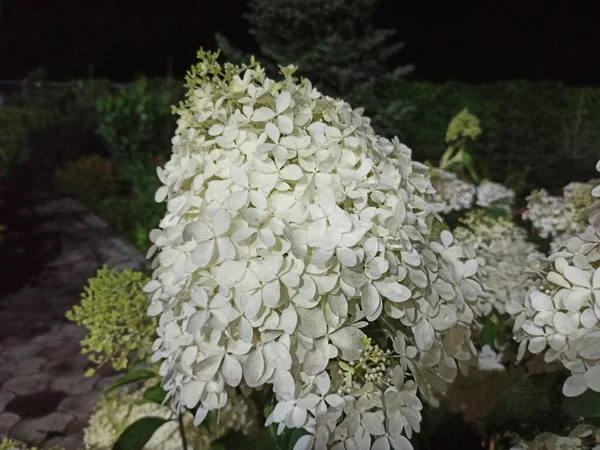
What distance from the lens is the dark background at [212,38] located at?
1198 millimetres

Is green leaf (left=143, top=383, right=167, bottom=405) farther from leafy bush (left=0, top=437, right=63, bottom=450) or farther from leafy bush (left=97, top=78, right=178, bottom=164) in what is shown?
leafy bush (left=97, top=78, right=178, bottom=164)

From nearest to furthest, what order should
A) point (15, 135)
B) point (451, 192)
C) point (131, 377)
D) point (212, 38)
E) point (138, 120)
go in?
point (131, 377) < point (451, 192) < point (15, 135) < point (212, 38) < point (138, 120)

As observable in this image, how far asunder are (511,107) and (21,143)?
110 cm

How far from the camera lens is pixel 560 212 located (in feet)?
3.30

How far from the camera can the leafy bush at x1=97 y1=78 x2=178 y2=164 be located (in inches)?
64.0

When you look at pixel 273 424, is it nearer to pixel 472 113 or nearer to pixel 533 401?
pixel 533 401

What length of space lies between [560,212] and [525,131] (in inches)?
11.2

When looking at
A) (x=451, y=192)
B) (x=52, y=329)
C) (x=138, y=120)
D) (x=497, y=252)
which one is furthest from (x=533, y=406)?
(x=138, y=120)

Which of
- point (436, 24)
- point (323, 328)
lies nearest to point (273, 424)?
point (323, 328)

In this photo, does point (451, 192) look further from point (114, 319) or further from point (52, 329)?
point (52, 329)

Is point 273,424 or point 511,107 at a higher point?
point 511,107

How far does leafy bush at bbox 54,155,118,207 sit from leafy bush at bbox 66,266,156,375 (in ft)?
1.14

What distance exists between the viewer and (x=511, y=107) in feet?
4.16

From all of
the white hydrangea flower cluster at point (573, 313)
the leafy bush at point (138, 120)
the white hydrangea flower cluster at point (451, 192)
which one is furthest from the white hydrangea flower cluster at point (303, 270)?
the leafy bush at point (138, 120)
